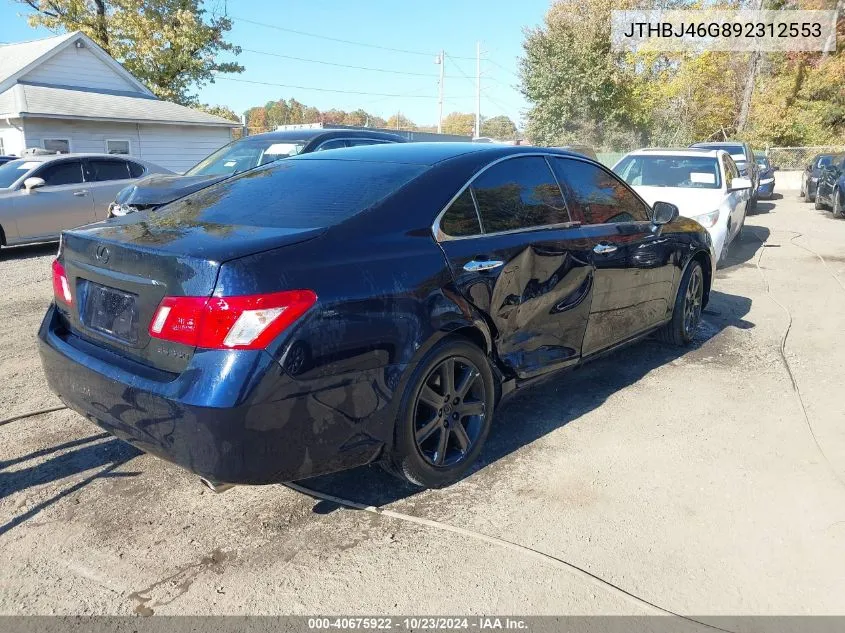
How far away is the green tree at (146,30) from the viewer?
2931 cm

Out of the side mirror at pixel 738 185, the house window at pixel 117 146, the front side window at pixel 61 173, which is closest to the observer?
the side mirror at pixel 738 185

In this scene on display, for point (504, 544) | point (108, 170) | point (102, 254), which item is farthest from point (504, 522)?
point (108, 170)

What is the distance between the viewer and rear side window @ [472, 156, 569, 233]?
3.74 metres

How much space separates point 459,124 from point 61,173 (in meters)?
122

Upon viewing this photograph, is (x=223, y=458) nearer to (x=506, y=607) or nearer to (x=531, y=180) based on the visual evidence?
(x=506, y=607)

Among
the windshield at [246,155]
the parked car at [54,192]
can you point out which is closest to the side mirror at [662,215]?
the windshield at [246,155]

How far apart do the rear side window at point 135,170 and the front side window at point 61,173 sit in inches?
38.8

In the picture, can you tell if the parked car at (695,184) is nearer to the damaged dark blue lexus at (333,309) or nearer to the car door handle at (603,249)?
the car door handle at (603,249)

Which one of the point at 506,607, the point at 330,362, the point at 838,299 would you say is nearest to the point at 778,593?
the point at 506,607

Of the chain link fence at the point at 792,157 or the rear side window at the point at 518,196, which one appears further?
the chain link fence at the point at 792,157

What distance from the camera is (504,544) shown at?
2992mm

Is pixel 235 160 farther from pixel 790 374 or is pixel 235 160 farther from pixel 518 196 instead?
pixel 790 374

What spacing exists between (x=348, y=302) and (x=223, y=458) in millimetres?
783

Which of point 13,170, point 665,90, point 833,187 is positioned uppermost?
point 665,90
